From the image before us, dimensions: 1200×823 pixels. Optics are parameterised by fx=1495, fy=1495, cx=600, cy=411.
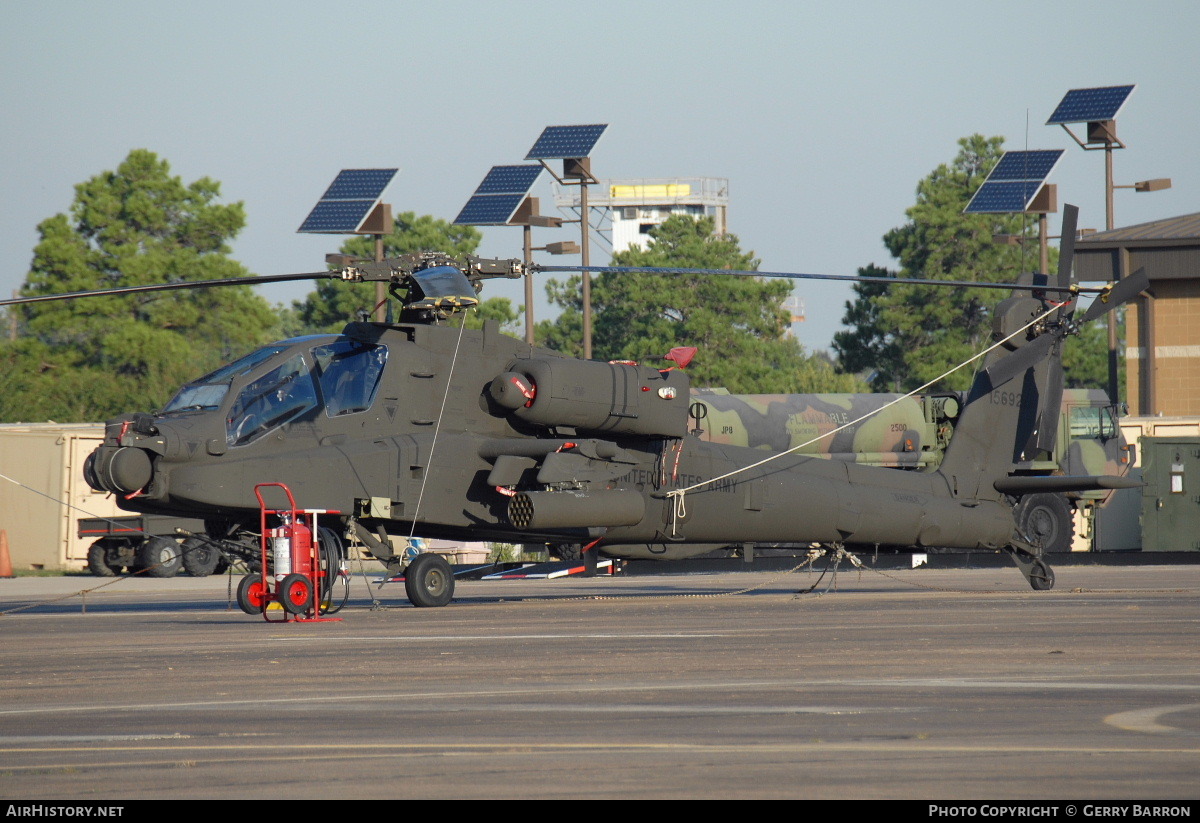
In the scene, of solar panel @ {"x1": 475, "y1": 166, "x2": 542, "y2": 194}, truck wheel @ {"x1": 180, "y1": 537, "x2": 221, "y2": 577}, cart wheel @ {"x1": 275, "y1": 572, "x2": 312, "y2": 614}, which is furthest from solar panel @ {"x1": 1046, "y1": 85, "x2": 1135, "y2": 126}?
cart wheel @ {"x1": 275, "y1": 572, "x2": 312, "y2": 614}

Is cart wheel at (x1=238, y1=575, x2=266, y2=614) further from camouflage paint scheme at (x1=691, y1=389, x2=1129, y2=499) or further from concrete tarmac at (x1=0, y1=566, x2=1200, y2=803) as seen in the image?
camouflage paint scheme at (x1=691, y1=389, x2=1129, y2=499)

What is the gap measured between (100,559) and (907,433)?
56.0 ft

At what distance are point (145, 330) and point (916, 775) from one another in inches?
2036

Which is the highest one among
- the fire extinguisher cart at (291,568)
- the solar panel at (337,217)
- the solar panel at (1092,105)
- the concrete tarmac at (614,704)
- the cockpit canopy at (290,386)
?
the solar panel at (1092,105)

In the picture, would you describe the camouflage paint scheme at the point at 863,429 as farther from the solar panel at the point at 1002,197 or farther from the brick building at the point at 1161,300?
the solar panel at the point at 1002,197

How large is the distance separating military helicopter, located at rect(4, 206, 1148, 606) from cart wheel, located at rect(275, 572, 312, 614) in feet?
3.13

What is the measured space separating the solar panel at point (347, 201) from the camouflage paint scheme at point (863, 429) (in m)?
10.8

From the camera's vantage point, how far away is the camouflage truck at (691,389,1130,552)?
102 feet

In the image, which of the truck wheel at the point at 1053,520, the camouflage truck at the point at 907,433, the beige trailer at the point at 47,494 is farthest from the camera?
the truck wheel at the point at 1053,520

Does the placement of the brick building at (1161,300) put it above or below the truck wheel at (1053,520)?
above

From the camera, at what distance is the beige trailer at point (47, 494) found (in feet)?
105

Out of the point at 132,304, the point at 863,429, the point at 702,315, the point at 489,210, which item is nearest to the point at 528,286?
the point at 489,210

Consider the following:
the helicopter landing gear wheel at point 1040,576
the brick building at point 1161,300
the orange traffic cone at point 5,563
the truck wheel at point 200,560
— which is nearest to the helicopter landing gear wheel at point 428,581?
the helicopter landing gear wheel at point 1040,576

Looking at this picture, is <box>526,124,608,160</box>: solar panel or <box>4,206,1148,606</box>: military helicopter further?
<box>526,124,608,160</box>: solar panel
